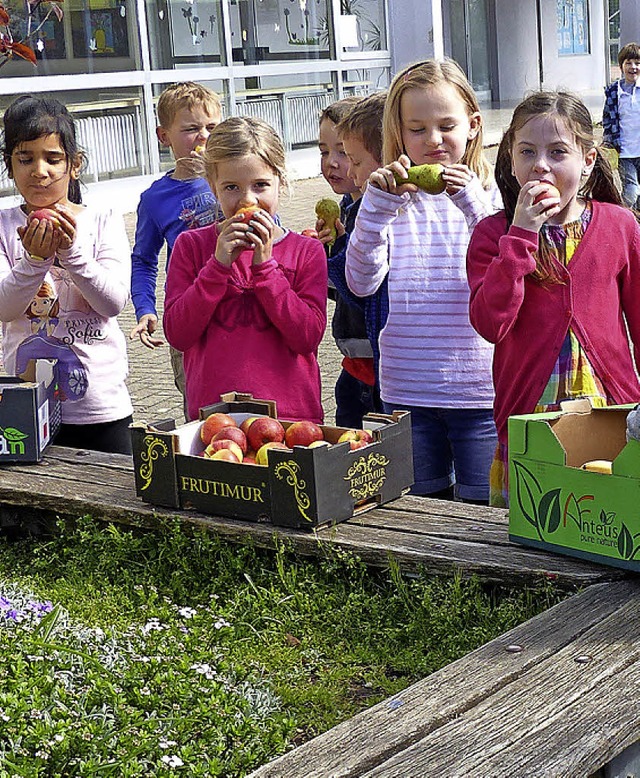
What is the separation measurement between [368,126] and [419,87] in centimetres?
39

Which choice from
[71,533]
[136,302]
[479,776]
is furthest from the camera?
[136,302]

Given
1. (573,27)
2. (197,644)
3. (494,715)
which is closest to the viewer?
(494,715)

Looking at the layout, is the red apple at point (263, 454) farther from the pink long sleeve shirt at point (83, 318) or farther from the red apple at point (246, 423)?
the pink long sleeve shirt at point (83, 318)

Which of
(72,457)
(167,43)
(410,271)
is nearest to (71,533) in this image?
(72,457)

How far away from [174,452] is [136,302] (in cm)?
172

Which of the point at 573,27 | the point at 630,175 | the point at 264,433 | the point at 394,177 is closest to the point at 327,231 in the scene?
the point at 394,177

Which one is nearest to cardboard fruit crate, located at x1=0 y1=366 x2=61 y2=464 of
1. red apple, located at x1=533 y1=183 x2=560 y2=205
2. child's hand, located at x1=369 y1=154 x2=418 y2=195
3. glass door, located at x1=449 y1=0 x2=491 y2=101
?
child's hand, located at x1=369 y1=154 x2=418 y2=195

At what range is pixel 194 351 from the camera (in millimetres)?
4016

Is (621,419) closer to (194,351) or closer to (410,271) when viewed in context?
(410,271)

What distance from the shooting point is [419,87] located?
3.84 m

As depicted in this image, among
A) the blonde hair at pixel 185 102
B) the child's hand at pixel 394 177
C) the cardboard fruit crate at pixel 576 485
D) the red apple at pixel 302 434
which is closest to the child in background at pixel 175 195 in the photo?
the blonde hair at pixel 185 102

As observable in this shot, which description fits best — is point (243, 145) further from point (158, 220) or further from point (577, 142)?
point (158, 220)

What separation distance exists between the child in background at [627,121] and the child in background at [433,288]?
9404 millimetres

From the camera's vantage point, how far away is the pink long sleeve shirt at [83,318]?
13.6 feet
